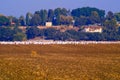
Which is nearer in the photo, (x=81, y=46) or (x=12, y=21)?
(x=81, y=46)

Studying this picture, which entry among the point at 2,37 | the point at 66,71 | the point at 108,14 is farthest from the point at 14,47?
the point at 108,14

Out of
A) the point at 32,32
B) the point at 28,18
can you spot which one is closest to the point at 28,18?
the point at 28,18

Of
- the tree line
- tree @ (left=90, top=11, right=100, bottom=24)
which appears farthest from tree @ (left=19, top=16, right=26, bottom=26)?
tree @ (left=90, top=11, right=100, bottom=24)

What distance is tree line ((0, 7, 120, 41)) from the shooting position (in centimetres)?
11538

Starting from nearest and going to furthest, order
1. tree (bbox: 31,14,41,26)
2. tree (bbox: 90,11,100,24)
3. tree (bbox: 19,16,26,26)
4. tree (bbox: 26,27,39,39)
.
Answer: tree (bbox: 26,27,39,39) < tree (bbox: 31,14,41,26) < tree (bbox: 90,11,100,24) < tree (bbox: 19,16,26,26)

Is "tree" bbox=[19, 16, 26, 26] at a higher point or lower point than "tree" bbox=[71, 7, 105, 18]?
lower

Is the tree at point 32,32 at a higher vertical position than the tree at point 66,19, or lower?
lower

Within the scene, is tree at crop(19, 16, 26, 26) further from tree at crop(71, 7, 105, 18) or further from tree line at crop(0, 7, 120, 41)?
tree at crop(71, 7, 105, 18)

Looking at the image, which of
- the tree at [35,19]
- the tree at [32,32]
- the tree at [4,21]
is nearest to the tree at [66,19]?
the tree at [35,19]

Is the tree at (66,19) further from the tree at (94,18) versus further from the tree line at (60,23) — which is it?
the tree at (94,18)

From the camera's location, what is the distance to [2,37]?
113 m

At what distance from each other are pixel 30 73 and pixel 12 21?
4850 inches

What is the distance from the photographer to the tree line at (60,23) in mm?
115375

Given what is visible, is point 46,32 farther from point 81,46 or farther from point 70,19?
point 81,46
